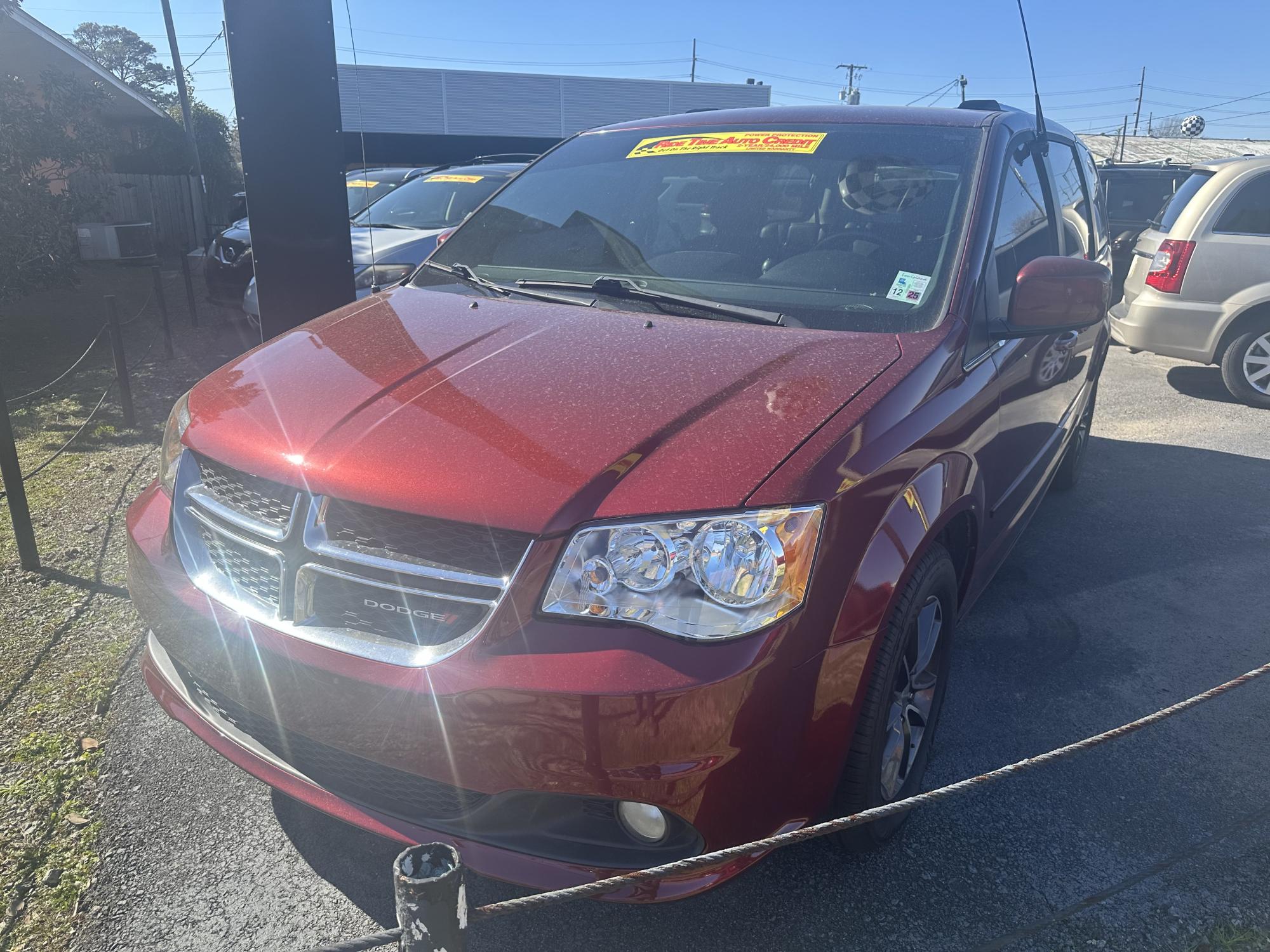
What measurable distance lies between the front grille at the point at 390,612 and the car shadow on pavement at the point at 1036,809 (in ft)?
2.32

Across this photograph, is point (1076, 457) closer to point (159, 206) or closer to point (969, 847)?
point (969, 847)

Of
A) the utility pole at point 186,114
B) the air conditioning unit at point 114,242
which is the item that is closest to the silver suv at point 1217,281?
the air conditioning unit at point 114,242

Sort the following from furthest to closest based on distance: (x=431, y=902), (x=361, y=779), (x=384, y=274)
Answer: (x=384, y=274)
(x=361, y=779)
(x=431, y=902)

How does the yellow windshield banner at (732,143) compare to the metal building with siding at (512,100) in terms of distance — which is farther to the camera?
the metal building with siding at (512,100)

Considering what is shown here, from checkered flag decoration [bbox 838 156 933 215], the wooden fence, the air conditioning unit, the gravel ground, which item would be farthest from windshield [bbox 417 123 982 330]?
the air conditioning unit

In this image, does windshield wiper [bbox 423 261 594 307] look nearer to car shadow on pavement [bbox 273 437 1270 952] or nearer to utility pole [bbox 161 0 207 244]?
car shadow on pavement [bbox 273 437 1270 952]

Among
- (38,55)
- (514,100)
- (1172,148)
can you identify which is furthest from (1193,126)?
(38,55)

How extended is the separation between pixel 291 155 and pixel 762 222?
2.86 m

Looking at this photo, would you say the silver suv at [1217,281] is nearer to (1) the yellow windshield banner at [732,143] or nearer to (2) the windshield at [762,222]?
(2) the windshield at [762,222]

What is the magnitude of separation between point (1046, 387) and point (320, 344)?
2.51 m

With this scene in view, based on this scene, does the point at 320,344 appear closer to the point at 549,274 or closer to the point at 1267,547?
the point at 549,274

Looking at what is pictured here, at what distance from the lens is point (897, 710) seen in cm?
224

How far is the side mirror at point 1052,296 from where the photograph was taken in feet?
8.42


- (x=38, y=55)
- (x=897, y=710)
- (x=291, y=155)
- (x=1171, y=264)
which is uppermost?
(x=38, y=55)
